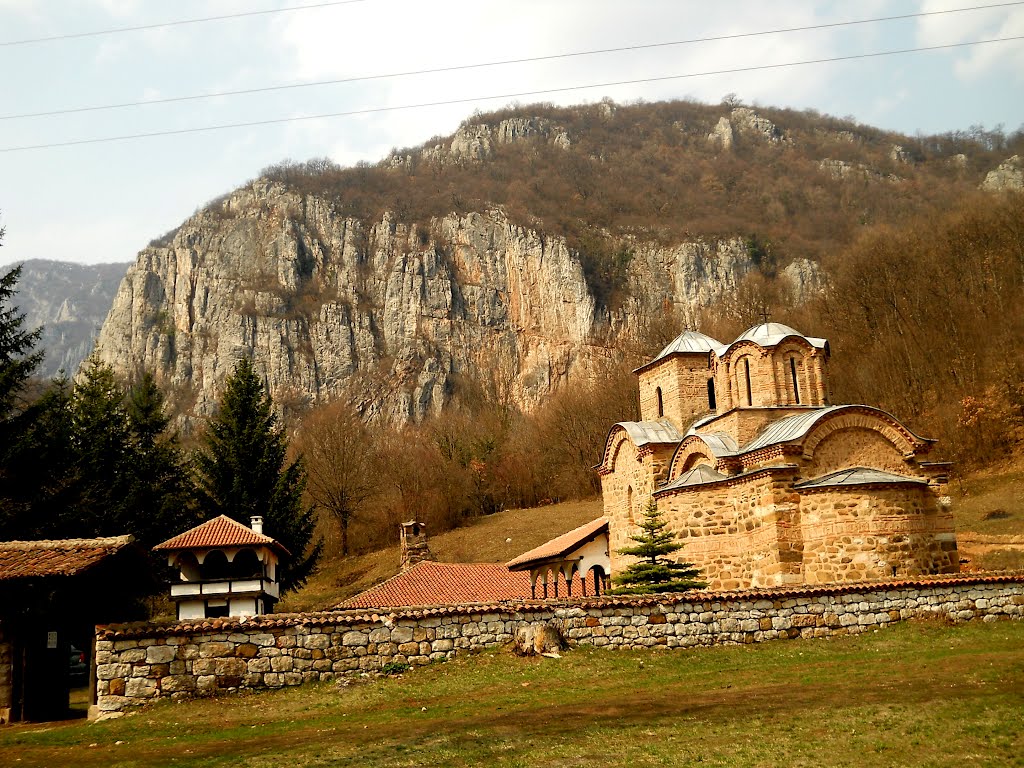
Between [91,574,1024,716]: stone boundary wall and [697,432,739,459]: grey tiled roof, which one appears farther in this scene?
[697,432,739,459]: grey tiled roof

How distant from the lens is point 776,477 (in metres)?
18.9

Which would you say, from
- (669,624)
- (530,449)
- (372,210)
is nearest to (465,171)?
(372,210)

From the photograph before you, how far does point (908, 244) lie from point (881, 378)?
8.68 meters

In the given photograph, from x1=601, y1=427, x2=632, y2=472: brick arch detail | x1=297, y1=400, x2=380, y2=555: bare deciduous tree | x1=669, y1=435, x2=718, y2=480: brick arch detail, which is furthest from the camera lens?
x1=297, y1=400, x2=380, y2=555: bare deciduous tree

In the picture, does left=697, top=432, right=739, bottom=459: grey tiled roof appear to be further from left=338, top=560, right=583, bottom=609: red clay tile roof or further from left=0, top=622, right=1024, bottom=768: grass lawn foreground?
left=338, top=560, right=583, bottom=609: red clay tile roof

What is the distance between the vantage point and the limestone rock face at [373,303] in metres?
86.7

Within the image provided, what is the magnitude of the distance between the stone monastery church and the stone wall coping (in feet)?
7.18

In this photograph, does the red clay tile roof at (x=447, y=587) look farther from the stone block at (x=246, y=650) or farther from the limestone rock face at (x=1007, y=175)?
the limestone rock face at (x=1007, y=175)

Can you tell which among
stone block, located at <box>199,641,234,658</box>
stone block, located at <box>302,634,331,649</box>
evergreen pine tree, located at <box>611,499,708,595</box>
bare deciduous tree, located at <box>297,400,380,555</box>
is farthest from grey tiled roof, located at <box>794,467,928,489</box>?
bare deciduous tree, located at <box>297,400,380,555</box>

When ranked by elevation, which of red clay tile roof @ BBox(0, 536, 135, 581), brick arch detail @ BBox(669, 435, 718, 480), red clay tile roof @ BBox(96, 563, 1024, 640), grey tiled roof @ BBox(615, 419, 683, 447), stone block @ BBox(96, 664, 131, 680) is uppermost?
grey tiled roof @ BBox(615, 419, 683, 447)

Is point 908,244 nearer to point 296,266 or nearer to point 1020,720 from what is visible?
point 1020,720

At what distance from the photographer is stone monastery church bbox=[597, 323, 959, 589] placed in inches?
711

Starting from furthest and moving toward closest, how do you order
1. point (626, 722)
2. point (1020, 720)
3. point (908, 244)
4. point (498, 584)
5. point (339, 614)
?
point (908, 244), point (498, 584), point (339, 614), point (626, 722), point (1020, 720)

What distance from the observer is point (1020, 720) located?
8.97 meters
